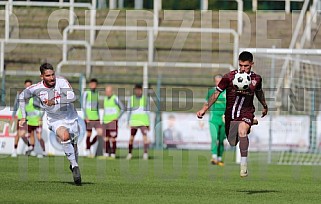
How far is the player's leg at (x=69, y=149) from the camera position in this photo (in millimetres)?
13961

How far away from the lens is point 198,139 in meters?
27.8

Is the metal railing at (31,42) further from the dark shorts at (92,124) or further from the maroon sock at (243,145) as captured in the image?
the maroon sock at (243,145)

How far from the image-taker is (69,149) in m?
14.2

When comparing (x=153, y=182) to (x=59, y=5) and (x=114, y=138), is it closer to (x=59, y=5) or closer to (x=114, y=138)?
(x=114, y=138)

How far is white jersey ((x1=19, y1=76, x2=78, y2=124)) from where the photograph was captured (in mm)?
14156

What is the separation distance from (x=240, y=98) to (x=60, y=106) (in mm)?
3017

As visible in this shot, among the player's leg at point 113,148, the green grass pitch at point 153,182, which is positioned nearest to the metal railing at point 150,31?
the player's leg at point 113,148

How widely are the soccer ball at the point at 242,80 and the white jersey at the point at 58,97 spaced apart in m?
2.70

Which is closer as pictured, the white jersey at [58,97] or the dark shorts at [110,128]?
the white jersey at [58,97]

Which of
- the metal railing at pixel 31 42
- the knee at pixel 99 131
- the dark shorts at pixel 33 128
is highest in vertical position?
the metal railing at pixel 31 42

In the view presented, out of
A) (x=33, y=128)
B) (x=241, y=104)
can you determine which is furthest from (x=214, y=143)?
(x=241, y=104)

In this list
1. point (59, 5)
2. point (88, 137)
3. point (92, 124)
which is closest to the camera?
point (88, 137)

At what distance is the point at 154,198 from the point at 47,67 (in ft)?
10.1

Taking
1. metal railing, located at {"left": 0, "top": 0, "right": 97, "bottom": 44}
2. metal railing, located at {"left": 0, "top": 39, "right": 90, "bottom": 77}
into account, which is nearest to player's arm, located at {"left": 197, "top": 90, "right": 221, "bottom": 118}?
metal railing, located at {"left": 0, "top": 39, "right": 90, "bottom": 77}
